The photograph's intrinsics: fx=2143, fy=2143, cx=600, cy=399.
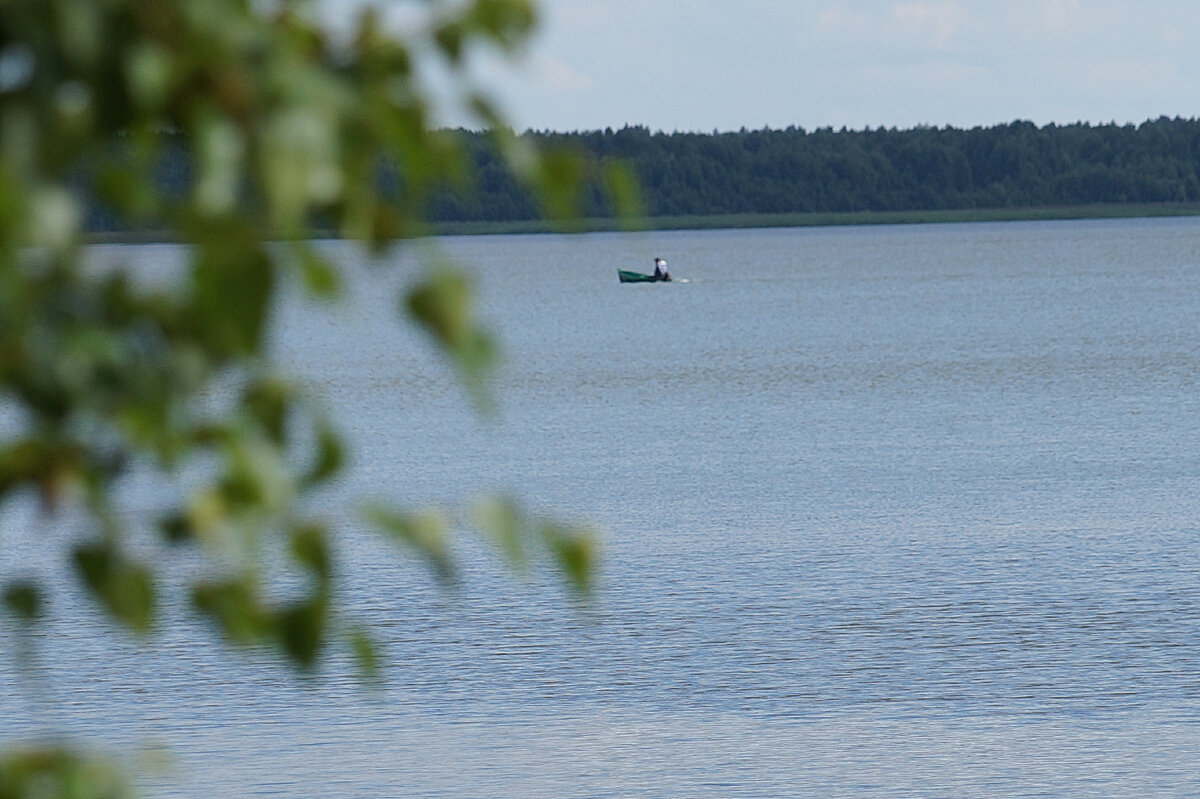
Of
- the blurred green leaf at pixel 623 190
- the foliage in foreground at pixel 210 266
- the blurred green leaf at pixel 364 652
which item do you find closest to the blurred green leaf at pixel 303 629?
the foliage in foreground at pixel 210 266

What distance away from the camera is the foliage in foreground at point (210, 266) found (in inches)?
73.8

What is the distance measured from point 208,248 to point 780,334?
8553 cm

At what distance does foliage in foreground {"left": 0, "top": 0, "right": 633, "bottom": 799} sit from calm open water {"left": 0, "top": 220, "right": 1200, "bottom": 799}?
12 centimetres

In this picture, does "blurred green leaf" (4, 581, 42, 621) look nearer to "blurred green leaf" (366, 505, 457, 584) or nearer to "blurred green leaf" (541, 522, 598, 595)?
"blurred green leaf" (366, 505, 457, 584)

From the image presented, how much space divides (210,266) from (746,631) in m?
19.9

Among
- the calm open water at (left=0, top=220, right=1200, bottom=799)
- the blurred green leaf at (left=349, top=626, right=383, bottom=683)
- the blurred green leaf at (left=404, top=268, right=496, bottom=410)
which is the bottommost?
the calm open water at (left=0, top=220, right=1200, bottom=799)

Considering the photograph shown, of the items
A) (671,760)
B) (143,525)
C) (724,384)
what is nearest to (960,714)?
(671,760)

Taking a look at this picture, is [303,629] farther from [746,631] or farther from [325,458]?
[746,631]

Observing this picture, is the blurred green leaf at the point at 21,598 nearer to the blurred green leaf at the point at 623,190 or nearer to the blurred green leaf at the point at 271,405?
the blurred green leaf at the point at 271,405

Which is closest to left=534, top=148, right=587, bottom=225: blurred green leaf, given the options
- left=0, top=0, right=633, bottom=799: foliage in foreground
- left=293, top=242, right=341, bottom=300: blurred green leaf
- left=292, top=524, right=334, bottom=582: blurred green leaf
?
left=0, top=0, right=633, bottom=799: foliage in foreground

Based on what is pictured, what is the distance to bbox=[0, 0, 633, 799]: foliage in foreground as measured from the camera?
188 cm

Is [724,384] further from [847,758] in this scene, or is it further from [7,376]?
[7,376]

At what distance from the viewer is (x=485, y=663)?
790 inches

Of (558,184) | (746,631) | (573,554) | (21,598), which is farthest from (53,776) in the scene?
(746,631)
